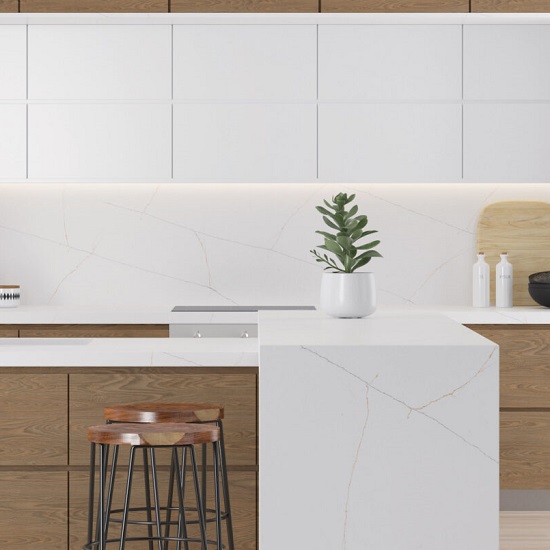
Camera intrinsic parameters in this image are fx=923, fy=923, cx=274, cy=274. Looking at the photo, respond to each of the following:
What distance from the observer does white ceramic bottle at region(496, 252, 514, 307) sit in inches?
171

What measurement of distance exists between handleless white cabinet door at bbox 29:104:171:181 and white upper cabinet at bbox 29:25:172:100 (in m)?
0.08

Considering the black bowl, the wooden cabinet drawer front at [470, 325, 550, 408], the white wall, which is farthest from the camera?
the white wall

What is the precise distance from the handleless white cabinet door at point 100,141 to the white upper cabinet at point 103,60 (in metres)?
0.08

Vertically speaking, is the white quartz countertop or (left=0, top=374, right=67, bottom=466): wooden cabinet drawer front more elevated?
the white quartz countertop

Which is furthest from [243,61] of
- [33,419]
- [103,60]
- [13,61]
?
[33,419]

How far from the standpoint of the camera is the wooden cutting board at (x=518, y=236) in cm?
454

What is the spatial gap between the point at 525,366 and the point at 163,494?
193cm

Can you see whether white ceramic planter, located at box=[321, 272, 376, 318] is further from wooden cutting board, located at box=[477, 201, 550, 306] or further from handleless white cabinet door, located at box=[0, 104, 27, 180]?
handleless white cabinet door, located at box=[0, 104, 27, 180]

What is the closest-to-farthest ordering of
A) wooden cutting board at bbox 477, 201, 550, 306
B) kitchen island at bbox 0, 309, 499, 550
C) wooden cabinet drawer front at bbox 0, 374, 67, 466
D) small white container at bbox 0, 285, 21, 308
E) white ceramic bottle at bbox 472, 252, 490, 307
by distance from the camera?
1. kitchen island at bbox 0, 309, 499, 550
2. wooden cabinet drawer front at bbox 0, 374, 67, 466
3. small white container at bbox 0, 285, 21, 308
4. white ceramic bottle at bbox 472, 252, 490, 307
5. wooden cutting board at bbox 477, 201, 550, 306

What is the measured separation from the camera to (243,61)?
4340 millimetres
